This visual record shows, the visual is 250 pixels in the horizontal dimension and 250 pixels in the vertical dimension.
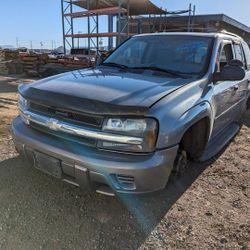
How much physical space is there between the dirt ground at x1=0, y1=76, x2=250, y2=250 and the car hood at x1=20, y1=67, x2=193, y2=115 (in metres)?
0.89

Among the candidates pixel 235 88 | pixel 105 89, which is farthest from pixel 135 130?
pixel 235 88

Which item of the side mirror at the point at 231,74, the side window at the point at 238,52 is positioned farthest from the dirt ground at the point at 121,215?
the side window at the point at 238,52

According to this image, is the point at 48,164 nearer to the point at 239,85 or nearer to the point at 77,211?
the point at 77,211

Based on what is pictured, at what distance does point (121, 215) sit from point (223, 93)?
2.07 meters

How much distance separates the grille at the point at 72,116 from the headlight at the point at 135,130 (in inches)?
3.7

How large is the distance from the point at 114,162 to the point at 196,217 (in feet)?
3.66

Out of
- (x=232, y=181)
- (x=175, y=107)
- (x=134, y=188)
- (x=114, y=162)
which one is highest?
(x=175, y=107)

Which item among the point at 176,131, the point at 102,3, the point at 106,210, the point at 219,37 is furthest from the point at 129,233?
the point at 102,3

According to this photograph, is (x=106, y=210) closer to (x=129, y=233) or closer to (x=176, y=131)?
(x=129, y=233)

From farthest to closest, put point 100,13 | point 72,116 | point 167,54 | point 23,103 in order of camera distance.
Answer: point 100,13 < point 167,54 < point 23,103 < point 72,116

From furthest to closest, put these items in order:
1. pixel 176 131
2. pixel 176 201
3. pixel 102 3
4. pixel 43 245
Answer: pixel 102 3 → pixel 176 201 → pixel 176 131 → pixel 43 245

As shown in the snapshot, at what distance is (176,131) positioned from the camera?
2.63 metres

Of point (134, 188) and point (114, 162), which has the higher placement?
point (114, 162)

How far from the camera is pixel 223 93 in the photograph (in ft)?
12.7
